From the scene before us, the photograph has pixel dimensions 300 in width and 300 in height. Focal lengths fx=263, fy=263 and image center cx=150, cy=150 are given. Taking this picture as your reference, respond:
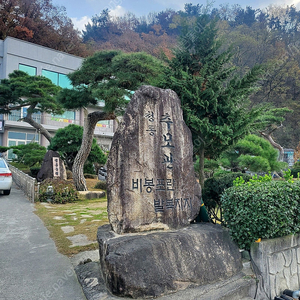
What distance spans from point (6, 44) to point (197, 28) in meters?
21.7

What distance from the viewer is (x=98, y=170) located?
61.2ft

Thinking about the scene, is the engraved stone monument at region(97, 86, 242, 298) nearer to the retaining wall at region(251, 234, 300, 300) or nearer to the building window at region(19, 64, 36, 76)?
the retaining wall at region(251, 234, 300, 300)

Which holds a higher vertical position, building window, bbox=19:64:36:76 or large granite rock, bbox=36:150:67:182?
building window, bbox=19:64:36:76

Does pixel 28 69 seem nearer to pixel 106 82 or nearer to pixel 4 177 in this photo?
pixel 106 82

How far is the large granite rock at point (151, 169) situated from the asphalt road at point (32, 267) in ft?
3.06

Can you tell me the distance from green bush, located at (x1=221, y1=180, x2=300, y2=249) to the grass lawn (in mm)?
2450

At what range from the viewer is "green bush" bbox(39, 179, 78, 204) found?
9.40 meters

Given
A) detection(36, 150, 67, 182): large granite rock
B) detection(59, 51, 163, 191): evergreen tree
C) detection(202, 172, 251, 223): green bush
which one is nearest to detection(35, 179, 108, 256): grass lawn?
detection(202, 172, 251, 223): green bush

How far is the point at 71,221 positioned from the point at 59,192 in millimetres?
3221

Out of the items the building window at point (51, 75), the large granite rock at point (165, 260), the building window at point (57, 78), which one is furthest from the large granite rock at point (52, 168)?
the building window at point (51, 75)

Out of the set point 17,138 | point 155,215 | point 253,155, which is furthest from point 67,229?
point 17,138

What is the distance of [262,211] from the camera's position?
3.17m

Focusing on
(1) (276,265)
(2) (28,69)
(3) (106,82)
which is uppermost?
(2) (28,69)

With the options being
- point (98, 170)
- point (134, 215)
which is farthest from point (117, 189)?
point (98, 170)
